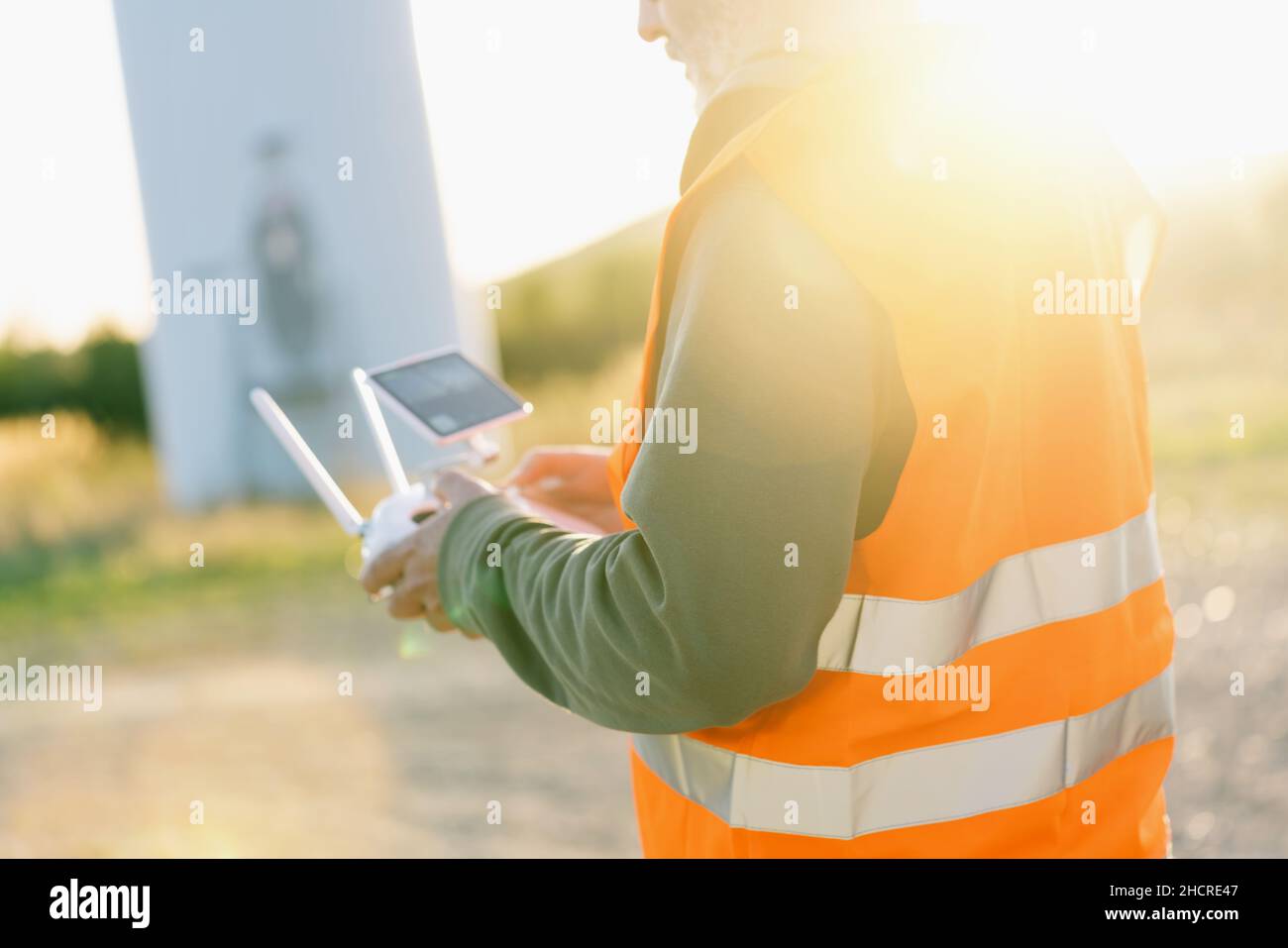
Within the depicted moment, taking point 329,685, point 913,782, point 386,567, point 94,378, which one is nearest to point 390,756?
point 329,685

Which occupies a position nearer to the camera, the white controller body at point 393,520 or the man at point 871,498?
the man at point 871,498

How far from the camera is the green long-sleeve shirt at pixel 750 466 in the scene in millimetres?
1044

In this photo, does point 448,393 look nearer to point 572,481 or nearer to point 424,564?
point 572,481

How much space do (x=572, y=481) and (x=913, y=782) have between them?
2.69 ft

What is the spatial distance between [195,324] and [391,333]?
5.99 feet

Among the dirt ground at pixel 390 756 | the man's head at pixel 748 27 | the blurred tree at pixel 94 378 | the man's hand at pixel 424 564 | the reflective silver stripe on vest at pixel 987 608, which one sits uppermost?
the blurred tree at pixel 94 378

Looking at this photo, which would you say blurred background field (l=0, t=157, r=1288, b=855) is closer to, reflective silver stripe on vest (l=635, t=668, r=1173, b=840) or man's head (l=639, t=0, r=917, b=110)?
man's head (l=639, t=0, r=917, b=110)

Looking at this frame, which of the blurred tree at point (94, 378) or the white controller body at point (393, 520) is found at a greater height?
the blurred tree at point (94, 378)

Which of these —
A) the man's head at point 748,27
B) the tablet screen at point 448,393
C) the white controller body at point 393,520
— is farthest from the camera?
the tablet screen at point 448,393

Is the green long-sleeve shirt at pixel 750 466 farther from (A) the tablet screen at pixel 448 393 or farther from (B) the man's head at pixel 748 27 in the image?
(A) the tablet screen at pixel 448 393

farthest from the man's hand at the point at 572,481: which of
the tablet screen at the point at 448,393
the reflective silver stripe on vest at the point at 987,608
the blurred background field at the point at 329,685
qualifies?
the blurred background field at the point at 329,685

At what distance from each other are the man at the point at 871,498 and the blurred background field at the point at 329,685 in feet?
2.68

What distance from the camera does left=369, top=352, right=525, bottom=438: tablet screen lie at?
1.83 m

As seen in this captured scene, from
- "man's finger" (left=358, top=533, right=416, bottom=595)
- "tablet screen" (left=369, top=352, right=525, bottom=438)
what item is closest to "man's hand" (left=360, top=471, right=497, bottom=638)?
"man's finger" (left=358, top=533, right=416, bottom=595)
